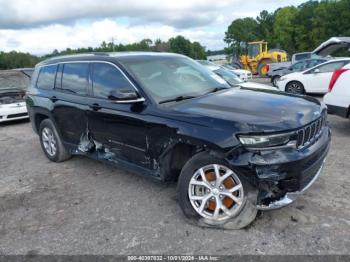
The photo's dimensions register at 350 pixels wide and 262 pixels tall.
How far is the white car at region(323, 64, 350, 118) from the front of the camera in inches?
249

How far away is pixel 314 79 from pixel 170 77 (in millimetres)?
9908

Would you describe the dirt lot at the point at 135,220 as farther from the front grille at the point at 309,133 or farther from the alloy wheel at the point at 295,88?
the alloy wheel at the point at 295,88

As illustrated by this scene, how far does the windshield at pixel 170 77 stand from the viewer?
4.04m

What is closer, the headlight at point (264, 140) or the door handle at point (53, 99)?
the headlight at point (264, 140)

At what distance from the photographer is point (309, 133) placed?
3.41m

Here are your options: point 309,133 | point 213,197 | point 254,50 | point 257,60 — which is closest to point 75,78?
point 213,197

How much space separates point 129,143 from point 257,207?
1.76 m

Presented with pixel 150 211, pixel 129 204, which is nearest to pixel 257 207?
pixel 150 211

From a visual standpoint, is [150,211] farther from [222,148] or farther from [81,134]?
[81,134]

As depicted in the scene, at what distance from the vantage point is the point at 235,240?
3242 mm

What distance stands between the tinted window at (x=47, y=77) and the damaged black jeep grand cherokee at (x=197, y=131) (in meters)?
0.53

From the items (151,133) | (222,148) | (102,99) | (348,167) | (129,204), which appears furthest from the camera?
(348,167)

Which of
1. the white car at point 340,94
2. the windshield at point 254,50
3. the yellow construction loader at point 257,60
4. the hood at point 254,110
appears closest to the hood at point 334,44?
the white car at point 340,94

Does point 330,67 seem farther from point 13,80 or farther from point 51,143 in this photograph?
point 13,80
